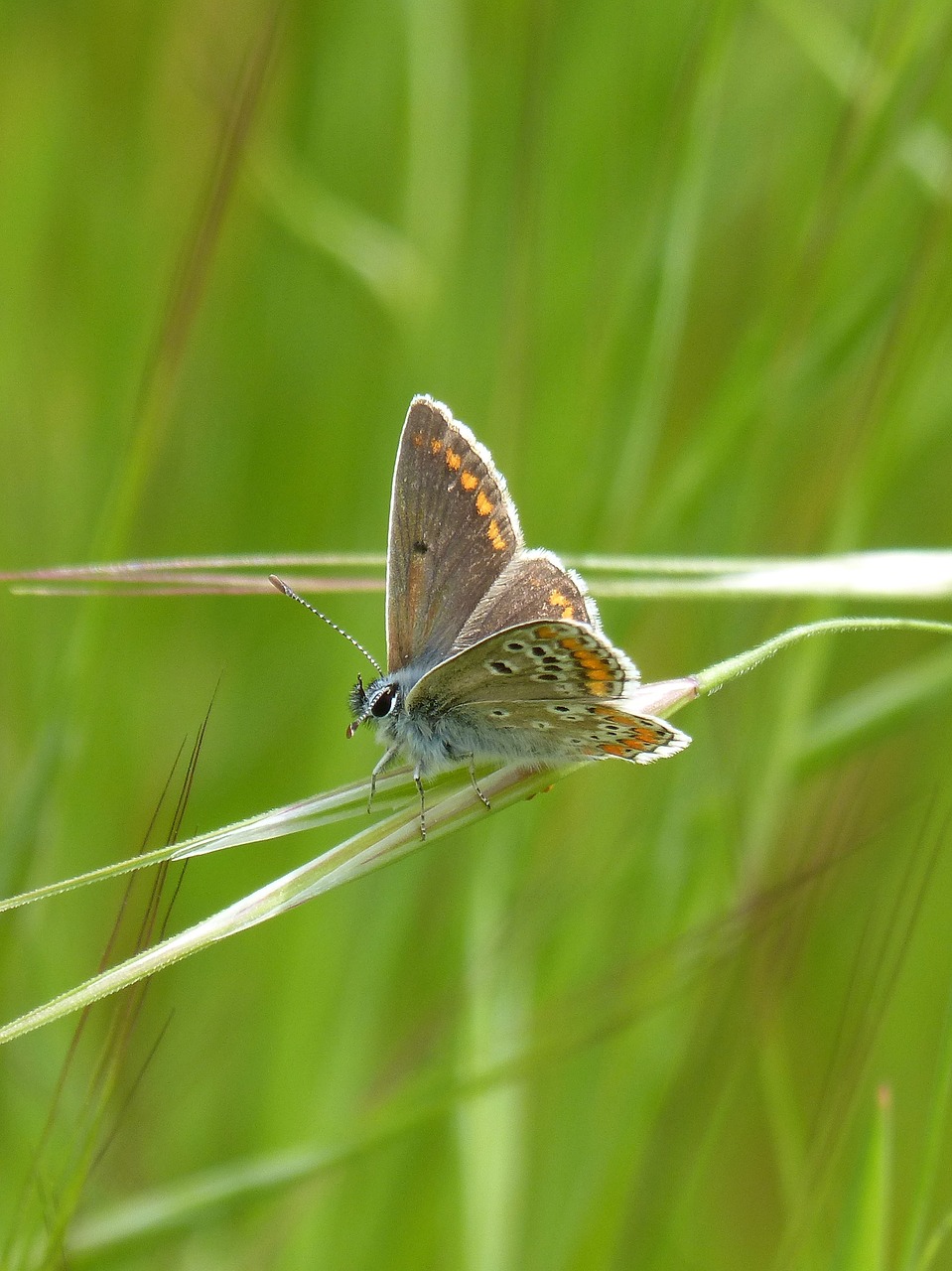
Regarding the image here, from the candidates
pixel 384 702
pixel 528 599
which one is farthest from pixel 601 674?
pixel 384 702

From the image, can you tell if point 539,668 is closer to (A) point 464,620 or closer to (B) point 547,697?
(B) point 547,697

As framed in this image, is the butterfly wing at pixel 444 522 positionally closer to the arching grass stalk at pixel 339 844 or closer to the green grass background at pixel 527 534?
the green grass background at pixel 527 534

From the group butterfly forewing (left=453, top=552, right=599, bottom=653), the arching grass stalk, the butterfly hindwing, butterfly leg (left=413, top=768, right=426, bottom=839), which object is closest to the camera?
the arching grass stalk

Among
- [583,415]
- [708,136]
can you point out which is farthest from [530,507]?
[708,136]

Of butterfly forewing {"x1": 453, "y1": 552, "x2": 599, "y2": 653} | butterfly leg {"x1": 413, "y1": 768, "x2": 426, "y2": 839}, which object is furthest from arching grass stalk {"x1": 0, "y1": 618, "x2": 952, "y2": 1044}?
butterfly forewing {"x1": 453, "y1": 552, "x2": 599, "y2": 653}

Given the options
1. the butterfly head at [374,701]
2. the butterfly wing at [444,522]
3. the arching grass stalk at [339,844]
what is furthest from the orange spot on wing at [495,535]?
the arching grass stalk at [339,844]

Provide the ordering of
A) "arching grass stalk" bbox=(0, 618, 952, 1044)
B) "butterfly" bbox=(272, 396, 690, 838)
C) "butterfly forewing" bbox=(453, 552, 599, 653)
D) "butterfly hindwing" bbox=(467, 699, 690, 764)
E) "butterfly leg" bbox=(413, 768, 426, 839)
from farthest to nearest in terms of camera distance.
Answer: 1. "butterfly forewing" bbox=(453, 552, 599, 653)
2. "butterfly" bbox=(272, 396, 690, 838)
3. "butterfly hindwing" bbox=(467, 699, 690, 764)
4. "butterfly leg" bbox=(413, 768, 426, 839)
5. "arching grass stalk" bbox=(0, 618, 952, 1044)

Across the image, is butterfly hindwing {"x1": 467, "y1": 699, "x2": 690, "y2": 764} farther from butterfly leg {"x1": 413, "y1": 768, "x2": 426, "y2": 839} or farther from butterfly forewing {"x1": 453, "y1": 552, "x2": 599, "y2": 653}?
butterfly leg {"x1": 413, "y1": 768, "x2": 426, "y2": 839}

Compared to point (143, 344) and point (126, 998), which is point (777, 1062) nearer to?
point (126, 998)
